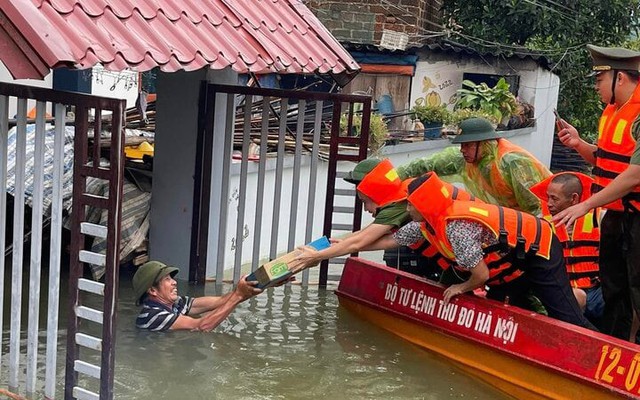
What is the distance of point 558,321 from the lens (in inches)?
253

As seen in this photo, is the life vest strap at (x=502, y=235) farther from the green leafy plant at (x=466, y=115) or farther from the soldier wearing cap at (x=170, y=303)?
the green leafy plant at (x=466, y=115)

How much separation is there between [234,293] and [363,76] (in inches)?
352

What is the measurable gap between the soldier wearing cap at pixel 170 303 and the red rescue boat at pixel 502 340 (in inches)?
50.5

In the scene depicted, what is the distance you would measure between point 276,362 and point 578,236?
2.44m

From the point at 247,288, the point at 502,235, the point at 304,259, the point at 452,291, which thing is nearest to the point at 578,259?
the point at 452,291

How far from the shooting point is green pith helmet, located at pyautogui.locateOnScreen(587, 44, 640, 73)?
6.49 m

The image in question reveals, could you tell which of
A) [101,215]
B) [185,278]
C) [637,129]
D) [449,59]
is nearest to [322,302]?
[185,278]

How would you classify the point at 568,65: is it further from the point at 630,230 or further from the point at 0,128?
the point at 0,128

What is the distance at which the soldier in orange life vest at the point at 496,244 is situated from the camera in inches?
248

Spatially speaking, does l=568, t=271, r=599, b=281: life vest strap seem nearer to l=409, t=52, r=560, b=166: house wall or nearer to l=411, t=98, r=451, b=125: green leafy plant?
l=411, t=98, r=451, b=125: green leafy plant

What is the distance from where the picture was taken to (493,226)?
6.34 metres

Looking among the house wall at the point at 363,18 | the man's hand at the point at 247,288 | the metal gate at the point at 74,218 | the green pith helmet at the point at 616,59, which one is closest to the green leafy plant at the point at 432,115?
the house wall at the point at 363,18

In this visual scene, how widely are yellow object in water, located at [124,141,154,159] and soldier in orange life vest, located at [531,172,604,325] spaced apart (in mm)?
4407

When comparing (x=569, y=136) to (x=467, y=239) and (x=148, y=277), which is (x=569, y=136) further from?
(x=148, y=277)
